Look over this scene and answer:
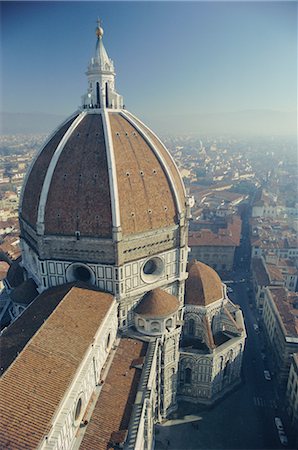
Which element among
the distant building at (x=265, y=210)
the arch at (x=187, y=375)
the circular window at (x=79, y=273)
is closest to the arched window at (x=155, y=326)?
the circular window at (x=79, y=273)

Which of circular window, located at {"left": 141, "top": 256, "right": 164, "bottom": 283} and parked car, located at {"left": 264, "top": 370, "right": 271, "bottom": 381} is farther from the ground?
circular window, located at {"left": 141, "top": 256, "right": 164, "bottom": 283}

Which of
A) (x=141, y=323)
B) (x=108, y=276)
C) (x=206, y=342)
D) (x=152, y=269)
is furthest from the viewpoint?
(x=206, y=342)

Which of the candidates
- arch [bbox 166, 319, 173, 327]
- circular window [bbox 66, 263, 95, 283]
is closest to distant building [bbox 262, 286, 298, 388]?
arch [bbox 166, 319, 173, 327]

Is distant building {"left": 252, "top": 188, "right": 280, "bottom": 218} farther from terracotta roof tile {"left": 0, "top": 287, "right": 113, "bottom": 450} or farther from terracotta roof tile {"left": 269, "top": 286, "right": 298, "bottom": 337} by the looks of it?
terracotta roof tile {"left": 0, "top": 287, "right": 113, "bottom": 450}

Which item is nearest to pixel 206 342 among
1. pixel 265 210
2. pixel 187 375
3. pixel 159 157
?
pixel 187 375

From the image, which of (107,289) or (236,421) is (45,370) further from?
(236,421)

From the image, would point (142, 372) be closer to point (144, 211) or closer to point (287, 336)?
point (144, 211)

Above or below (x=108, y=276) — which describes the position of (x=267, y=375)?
below
